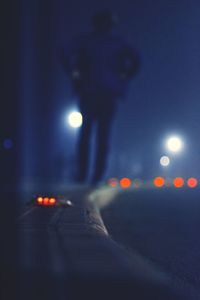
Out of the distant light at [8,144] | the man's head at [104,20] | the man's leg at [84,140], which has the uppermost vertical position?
the man's head at [104,20]

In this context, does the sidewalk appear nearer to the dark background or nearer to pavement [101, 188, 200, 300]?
pavement [101, 188, 200, 300]

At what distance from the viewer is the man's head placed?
792cm

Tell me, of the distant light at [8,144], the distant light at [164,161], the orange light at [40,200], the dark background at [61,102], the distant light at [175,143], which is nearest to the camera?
the orange light at [40,200]

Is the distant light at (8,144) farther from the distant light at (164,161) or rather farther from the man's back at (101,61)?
the man's back at (101,61)

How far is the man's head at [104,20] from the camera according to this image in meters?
7.92

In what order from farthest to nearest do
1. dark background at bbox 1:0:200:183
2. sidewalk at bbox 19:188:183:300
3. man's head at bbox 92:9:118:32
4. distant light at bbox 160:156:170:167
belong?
distant light at bbox 160:156:170:167
dark background at bbox 1:0:200:183
man's head at bbox 92:9:118:32
sidewalk at bbox 19:188:183:300

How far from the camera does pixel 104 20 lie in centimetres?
812

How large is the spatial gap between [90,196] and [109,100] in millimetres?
1690

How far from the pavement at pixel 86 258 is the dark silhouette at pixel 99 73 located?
2.79 meters

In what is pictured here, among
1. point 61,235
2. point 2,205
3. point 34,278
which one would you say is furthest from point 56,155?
point 34,278

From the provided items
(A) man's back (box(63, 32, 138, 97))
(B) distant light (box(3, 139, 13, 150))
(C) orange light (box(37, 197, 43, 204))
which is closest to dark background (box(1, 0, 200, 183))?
(B) distant light (box(3, 139, 13, 150))

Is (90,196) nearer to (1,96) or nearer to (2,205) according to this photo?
(2,205)

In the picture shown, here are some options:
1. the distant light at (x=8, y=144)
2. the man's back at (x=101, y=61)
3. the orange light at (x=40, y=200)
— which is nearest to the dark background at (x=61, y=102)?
the distant light at (x=8, y=144)

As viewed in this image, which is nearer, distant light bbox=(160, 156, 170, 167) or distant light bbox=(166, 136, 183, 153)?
distant light bbox=(166, 136, 183, 153)
